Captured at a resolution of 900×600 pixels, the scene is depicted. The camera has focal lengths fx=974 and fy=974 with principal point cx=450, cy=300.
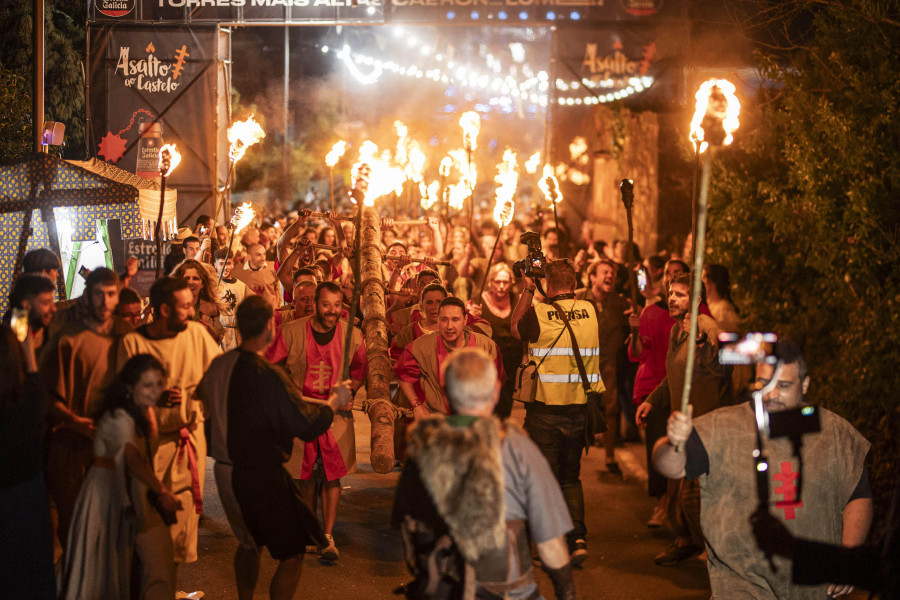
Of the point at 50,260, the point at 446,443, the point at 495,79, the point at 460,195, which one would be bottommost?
the point at 446,443

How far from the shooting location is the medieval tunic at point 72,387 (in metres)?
5.56

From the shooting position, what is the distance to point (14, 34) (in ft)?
73.3

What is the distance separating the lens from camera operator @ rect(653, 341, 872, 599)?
4344 mm

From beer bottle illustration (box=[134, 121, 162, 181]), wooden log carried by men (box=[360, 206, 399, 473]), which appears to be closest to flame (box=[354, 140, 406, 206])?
wooden log carried by men (box=[360, 206, 399, 473])

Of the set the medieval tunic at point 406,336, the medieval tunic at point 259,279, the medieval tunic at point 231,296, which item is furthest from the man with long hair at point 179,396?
the medieval tunic at point 259,279

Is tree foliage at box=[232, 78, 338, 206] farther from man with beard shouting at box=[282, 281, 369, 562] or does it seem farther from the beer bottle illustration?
man with beard shouting at box=[282, 281, 369, 562]

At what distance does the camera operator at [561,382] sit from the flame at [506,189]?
3452 millimetres

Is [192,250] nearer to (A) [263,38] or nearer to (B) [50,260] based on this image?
(B) [50,260]

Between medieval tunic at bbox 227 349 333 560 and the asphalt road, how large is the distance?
1.36 metres

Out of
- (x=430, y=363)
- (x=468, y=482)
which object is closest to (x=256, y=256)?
(x=430, y=363)

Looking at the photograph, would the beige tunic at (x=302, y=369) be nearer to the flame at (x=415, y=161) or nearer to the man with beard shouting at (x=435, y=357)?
the man with beard shouting at (x=435, y=357)

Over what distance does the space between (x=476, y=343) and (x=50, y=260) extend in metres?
Answer: 3.02

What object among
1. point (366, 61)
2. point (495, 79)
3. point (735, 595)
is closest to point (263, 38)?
point (366, 61)

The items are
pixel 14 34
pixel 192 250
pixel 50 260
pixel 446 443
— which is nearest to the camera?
pixel 446 443
